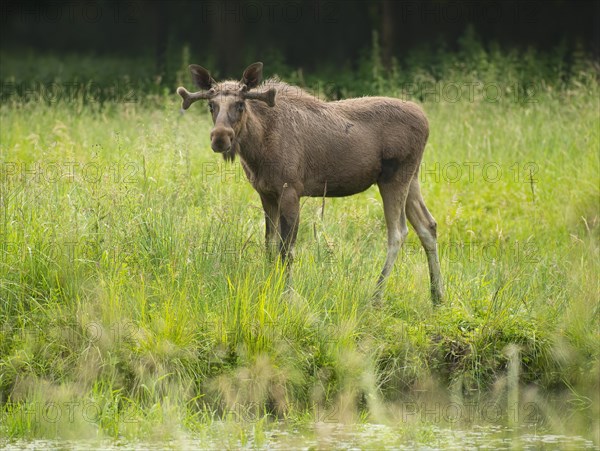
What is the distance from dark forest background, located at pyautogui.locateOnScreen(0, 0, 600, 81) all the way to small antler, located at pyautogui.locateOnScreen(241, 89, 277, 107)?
1243 cm

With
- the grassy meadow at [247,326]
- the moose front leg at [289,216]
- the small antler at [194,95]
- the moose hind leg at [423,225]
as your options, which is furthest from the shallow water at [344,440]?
the small antler at [194,95]

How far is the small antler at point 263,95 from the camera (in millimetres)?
8422

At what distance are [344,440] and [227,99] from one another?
2.82 metres

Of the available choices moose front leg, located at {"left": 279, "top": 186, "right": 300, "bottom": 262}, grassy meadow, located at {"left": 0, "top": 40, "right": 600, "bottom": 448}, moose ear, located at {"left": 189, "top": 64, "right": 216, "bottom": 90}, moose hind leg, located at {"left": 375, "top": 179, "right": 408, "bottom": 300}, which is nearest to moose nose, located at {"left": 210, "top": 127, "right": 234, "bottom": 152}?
moose ear, located at {"left": 189, "top": 64, "right": 216, "bottom": 90}

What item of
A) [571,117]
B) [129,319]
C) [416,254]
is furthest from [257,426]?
[571,117]

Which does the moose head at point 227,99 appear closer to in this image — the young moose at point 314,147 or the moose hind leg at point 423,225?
the young moose at point 314,147

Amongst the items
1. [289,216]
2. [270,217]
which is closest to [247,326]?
[289,216]

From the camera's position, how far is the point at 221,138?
26.3 feet

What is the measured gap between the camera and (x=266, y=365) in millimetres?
7773

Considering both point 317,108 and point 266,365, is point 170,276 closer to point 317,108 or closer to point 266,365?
point 266,365

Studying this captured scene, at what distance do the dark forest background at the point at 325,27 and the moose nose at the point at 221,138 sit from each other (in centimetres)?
1293

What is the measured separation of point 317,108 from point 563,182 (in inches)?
186

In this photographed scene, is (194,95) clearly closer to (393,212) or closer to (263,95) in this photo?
(263,95)

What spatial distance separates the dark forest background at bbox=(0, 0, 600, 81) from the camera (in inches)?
861
